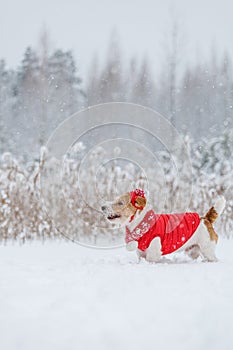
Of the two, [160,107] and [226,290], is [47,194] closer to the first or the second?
[226,290]

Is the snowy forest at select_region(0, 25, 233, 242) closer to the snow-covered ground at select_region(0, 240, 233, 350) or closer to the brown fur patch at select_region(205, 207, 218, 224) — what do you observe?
the brown fur patch at select_region(205, 207, 218, 224)

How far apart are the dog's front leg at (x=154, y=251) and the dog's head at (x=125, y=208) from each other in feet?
0.88

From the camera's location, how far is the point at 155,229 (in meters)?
3.35

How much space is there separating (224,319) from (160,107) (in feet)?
43.2

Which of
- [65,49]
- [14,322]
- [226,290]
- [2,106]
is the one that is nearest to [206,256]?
[226,290]

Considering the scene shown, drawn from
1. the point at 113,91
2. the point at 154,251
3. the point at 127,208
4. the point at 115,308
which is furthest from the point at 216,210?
the point at 113,91

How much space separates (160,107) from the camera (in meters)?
14.8

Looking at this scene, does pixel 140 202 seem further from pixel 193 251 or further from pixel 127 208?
pixel 193 251

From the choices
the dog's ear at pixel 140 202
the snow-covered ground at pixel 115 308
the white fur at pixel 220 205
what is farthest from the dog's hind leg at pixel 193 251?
the dog's ear at pixel 140 202

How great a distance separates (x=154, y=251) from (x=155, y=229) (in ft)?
0.59

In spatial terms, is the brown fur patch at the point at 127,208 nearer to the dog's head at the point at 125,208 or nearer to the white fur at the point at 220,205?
the dog's head at the point at 125,208

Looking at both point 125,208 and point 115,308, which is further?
point 125,208

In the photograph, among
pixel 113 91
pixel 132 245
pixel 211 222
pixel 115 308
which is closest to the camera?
pixel 115 308

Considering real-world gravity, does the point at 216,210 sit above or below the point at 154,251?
above
